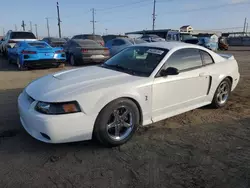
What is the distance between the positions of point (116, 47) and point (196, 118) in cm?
965

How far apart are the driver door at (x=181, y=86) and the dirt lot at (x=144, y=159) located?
37 cm

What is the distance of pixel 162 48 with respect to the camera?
3.95m

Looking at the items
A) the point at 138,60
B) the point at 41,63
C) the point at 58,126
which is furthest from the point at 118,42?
the point at 58,126

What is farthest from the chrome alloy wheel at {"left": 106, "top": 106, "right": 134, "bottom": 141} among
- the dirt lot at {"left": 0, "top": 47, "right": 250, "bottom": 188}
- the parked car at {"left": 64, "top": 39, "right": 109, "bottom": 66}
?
the parked car at {"left": 64, "top": 39, "right": 109, "bottom": 66}

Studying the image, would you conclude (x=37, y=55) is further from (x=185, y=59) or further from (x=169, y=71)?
(x=169, y=71)

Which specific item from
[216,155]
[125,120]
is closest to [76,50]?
[125,120]

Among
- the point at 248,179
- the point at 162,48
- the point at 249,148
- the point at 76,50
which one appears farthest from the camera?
the point at 76,50

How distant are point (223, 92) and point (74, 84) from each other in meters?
3.34

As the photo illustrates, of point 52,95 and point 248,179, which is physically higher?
point 52,95

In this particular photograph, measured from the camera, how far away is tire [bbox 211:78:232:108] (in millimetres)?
4648

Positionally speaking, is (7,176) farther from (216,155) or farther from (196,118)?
(196,118)

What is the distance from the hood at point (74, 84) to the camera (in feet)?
9.45

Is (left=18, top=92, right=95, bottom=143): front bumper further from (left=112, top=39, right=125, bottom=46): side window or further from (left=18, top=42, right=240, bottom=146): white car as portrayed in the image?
(left=112, top=39, right=125, bottom=46): side window

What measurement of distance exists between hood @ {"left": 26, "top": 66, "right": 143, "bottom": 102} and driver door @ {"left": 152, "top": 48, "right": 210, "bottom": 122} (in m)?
0.47
